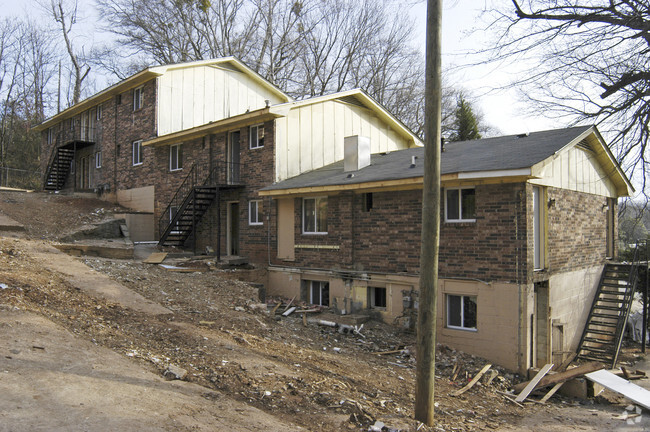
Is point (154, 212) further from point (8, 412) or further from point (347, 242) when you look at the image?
point (8, 412)

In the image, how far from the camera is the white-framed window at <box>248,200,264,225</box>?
57.6 feet

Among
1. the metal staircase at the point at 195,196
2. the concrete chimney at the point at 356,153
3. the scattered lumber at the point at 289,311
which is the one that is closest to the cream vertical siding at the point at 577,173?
the concrete chimney at the point at 356,153

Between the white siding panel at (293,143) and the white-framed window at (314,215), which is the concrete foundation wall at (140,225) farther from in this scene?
the white-framed window at (314,215)

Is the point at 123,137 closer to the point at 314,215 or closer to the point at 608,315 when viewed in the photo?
the point at 314,215

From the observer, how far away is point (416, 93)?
118 feet

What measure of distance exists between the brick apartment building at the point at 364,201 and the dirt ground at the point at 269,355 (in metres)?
1.53

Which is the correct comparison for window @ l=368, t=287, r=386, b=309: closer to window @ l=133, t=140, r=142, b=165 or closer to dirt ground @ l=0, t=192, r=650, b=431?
dirt ground @ l=0, t=192, r=650, b=431

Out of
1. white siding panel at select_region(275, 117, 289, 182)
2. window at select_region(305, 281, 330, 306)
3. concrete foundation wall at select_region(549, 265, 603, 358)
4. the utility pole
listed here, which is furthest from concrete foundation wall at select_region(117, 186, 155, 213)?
the utility pole

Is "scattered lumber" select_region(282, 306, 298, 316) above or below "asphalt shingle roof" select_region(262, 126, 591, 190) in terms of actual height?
below

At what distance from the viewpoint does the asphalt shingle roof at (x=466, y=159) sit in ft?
38.1

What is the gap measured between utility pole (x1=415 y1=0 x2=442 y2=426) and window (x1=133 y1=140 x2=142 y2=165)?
19644 millimetres

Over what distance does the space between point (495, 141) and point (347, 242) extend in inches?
225

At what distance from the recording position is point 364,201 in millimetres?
14492

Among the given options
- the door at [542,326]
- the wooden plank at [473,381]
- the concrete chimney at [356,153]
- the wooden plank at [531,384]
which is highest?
the concrete chimney at [356,153]
